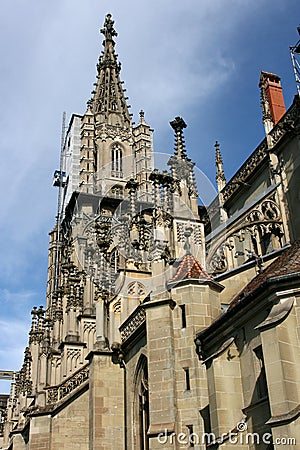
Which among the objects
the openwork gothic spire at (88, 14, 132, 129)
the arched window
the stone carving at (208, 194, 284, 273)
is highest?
the openwork gothic spire at (88, 14, 132, 129)

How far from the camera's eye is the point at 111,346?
19.0 m

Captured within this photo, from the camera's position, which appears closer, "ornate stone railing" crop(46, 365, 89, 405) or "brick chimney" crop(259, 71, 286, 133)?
"ornate stone railing" crop(46, 365, 89, 405)

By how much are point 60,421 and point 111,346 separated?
16.6ft

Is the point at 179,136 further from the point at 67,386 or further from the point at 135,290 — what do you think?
the point at 67,386

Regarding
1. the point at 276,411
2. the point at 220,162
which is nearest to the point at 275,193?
the point at 220,162

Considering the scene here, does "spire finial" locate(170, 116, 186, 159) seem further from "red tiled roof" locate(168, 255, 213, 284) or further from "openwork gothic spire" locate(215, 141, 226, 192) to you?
"openwork gothic spire" locate(215, 141, 226, 192)

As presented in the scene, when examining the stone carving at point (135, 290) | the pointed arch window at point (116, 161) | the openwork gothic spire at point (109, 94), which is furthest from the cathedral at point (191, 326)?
the openwork gothic spire at point (109, 94)

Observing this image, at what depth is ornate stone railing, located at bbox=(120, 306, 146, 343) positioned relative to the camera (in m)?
17.6

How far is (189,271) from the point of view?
15.9m

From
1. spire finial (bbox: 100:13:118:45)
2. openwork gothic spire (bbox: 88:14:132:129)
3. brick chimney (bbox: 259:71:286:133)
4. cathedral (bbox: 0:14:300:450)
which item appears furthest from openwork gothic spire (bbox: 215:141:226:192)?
spire finial (bbox: 100:13:118:45)

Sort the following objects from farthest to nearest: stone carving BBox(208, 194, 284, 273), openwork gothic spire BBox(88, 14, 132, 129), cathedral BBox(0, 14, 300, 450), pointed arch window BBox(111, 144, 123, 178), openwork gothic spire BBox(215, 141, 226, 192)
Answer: openwork gothic spire BBox(88, 14, 132, 129)
pointed arch window BBox(111, 144, 123, 178)
openwork gothic spire BBox(215, 141, 226, 192)
stone carving BBox(208, 194, 284, 273)
cathedral BBox(0, 14, 300, 450)

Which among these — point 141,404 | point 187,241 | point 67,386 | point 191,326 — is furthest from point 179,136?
point 67,386

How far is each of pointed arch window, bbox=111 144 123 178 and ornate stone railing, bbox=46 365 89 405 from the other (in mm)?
27319

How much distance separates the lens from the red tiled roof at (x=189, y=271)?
1576 cm
